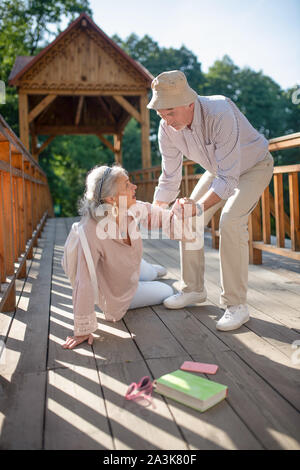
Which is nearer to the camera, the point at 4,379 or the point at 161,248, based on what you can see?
the point at 4,379

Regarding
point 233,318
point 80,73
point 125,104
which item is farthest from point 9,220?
point 80,73

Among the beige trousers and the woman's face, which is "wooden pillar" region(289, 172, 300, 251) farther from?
the woman's face

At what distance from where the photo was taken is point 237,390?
6.20ft

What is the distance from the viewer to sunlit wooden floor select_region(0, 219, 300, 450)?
5.11 feet

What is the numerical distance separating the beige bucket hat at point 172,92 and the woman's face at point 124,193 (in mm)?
440

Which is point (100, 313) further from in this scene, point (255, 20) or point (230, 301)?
point (255, 20)

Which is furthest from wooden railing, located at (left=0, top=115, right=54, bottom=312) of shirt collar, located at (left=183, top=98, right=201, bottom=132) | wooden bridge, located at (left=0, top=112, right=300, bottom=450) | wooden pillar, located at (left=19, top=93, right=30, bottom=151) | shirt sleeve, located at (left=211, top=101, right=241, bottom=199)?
wooden pillar, located at (left=19, top=93, right=30, bottom=151)

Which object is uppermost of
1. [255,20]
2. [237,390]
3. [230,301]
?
[255,20]

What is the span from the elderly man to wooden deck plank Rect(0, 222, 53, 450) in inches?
42.2

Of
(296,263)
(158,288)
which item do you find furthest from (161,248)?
(158,288)

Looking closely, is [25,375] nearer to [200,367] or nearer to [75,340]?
[75,340]

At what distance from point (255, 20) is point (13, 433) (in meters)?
38.8

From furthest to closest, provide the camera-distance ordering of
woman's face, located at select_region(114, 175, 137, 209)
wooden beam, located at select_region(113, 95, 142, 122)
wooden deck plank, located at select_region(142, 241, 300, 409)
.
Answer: wooden beam, located at select_region(113, 95, 142, 122) < woman's face, located at select_region(114, 175, 137, 209) < wooden deck plank, located at select_region(142, 241, 300, 409)

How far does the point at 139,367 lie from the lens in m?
2.16
